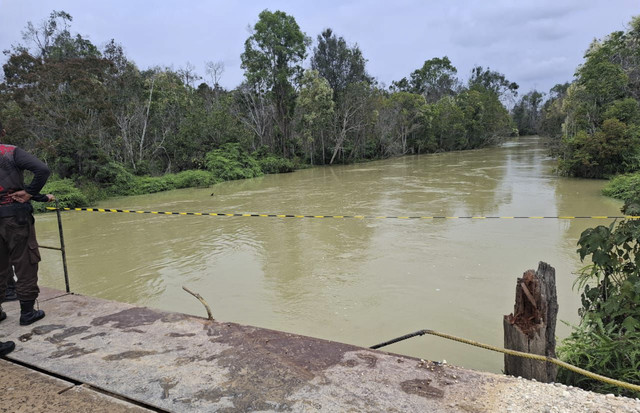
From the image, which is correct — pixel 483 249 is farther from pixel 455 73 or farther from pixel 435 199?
pixel 455 73

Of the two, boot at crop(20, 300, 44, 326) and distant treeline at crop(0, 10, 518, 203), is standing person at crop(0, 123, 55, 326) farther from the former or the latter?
distant treeline at crop(0, 10, 518, 203)

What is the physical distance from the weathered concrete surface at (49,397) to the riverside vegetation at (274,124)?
275 centimetres

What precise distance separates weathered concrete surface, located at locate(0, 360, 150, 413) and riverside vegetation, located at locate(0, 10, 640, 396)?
2748mm

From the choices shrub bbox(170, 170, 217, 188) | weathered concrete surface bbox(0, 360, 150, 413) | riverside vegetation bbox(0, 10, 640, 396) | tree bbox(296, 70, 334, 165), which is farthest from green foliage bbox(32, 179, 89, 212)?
tree bbox(296, 70, 334, 165)

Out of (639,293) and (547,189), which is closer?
(639,293)

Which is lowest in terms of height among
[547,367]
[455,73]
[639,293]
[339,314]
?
[339,314]

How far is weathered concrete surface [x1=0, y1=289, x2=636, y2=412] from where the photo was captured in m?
2.05

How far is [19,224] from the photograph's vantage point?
3055 millimetres

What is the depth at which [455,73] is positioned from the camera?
5466 cm

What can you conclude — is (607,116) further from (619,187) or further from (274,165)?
(274,165)

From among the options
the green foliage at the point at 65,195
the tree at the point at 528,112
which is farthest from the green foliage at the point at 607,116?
the tree at the point at 528,112

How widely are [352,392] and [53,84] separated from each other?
1901cm

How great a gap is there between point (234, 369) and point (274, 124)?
94.7 feet

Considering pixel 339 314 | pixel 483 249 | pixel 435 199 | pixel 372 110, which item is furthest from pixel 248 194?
pixel 372 110
